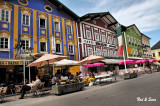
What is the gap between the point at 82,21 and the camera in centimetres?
2130

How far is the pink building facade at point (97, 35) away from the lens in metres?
20.9

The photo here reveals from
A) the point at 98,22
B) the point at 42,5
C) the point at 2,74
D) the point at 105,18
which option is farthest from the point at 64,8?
the point at 2,74

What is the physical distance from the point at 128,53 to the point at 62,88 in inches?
1073

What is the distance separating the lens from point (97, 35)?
24.2 meters

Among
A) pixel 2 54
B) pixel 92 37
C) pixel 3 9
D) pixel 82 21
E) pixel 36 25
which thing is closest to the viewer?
pixel 2 54

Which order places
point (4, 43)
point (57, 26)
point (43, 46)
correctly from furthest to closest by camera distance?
point (57, 26) → point (43, 46) → point (4, 43)

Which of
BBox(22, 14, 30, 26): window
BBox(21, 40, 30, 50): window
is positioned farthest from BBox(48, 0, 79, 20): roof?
BBox(21, 40, 30, 50): window

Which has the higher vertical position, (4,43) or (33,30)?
(33,30)

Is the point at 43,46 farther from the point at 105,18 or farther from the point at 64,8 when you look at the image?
the point at 105,18

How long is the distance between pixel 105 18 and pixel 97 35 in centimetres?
473

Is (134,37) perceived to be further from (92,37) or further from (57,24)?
(57,24)

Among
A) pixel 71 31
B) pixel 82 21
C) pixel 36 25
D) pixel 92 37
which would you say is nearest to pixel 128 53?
pixel 92 37

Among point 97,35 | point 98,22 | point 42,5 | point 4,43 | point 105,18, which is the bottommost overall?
point 4,43

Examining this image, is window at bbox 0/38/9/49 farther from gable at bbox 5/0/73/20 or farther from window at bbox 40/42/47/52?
gable at bbox 5/0/73/20
